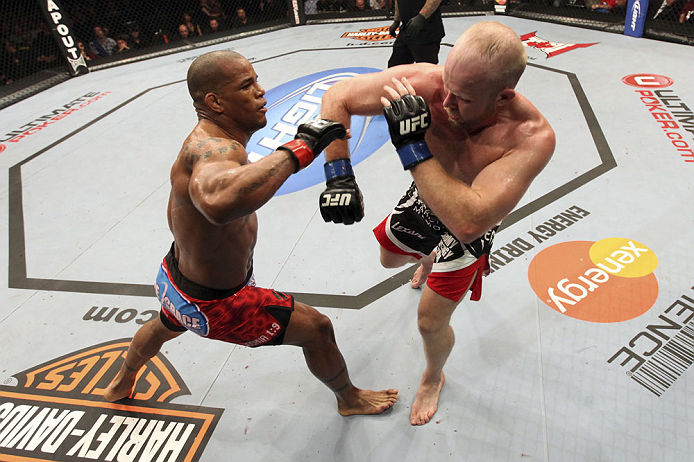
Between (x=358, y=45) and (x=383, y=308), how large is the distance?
5.46 metres

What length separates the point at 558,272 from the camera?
8.77ft

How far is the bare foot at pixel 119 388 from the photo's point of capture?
7.18 ft

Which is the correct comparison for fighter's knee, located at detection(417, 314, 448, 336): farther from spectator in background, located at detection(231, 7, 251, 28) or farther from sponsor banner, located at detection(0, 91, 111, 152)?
spectator in background, located at detection(231, 7, 251, 28)

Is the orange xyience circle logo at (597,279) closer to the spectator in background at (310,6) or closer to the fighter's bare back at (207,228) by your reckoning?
the fighter's bare back at (207,228)

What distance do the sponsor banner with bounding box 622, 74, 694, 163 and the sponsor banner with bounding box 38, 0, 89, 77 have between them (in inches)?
289

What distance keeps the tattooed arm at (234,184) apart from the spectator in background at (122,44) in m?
7.75

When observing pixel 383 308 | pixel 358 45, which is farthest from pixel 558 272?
pixel 358 45

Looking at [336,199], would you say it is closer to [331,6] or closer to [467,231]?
[467,231]

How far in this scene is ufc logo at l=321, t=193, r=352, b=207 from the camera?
154 cm

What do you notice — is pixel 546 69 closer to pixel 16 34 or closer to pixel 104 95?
pixel 104 95

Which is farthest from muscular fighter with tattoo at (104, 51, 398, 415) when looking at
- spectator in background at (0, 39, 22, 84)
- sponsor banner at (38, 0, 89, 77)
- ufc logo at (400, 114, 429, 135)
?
spectator in background at (0, 39, 22, 84)

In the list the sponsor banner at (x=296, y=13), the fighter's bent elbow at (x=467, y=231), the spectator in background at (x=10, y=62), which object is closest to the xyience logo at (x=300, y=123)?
the fighter's bent elbow at (x=467, y=231)

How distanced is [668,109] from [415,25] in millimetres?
2436

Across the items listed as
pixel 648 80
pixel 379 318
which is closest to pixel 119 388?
pixel 379 318
